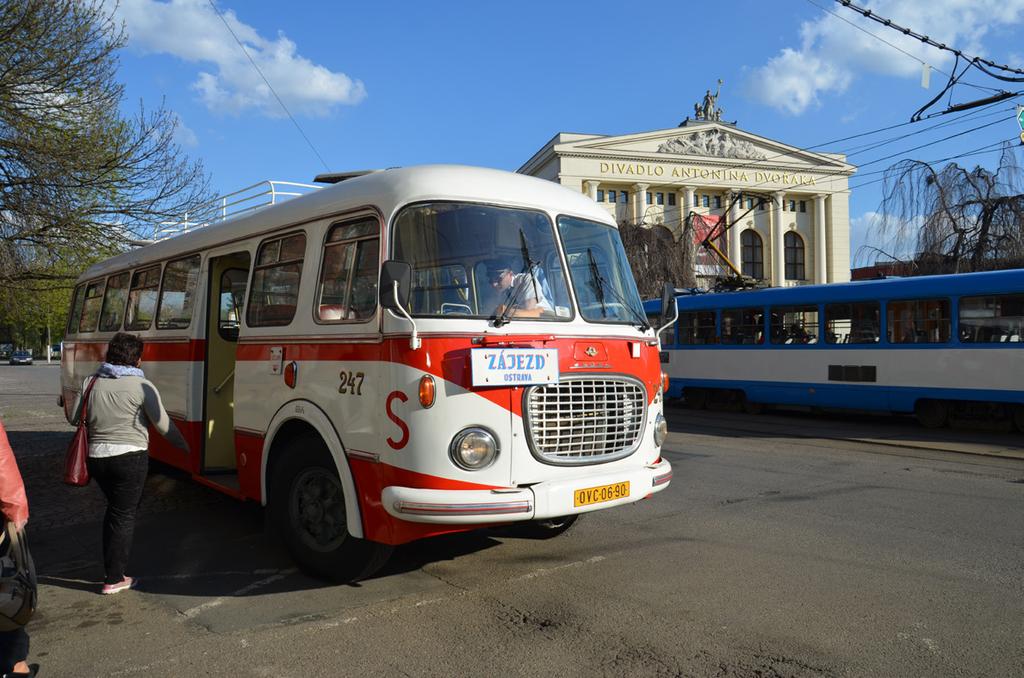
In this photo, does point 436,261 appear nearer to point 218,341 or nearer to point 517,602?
point 517,602

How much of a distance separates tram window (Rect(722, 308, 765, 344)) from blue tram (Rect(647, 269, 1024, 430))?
0.02 metres

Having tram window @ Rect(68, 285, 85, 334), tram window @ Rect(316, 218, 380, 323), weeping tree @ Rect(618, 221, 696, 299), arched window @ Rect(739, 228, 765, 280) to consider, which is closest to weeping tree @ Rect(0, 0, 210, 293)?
tram window @ Rect(68, 285, 85, 334)

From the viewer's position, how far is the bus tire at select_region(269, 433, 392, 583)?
16.4 ft

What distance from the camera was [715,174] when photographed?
61344 millimetres

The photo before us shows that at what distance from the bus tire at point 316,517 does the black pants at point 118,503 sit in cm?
92

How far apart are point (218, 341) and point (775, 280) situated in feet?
196

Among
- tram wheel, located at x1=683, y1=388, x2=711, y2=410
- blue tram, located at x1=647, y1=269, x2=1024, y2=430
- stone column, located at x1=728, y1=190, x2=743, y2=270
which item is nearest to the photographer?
blue tram, located at x1=647, y1=269, x2=1024, y2=430

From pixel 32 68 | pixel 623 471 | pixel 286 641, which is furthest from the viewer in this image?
pixel 32 68

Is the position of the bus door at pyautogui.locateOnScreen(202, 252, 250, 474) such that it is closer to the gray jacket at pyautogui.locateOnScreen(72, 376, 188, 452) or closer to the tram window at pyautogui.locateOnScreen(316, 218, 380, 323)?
the gray jacket at pyautogui.locateOnScreen(72, 376, 188, 452)

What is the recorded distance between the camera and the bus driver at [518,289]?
4.97 metres

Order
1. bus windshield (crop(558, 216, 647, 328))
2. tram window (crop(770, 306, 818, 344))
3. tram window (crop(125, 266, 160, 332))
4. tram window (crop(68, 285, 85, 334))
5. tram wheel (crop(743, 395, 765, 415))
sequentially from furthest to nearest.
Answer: tram wheel (crop(743, 395, 765, 415))
tram window (crop(770, 306, 818, 344))
tram window (crop(68, 285, 85, 334))
tram window (crop(125, 266, 160, 332))
bus windshield (crop(558, 216, 647, 328))

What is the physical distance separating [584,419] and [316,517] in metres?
1.96

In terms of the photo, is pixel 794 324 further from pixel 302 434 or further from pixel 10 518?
pixel 10 518

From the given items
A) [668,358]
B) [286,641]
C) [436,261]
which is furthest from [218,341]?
[668,358]
